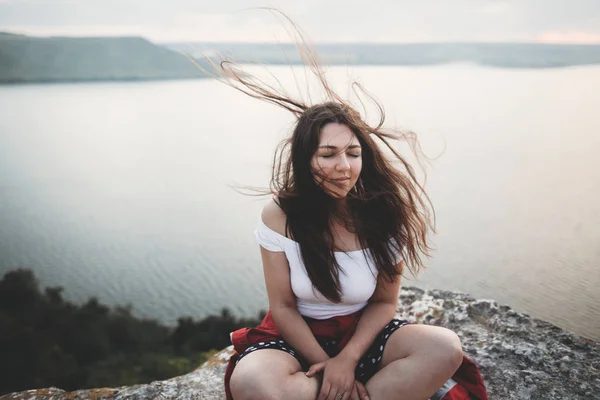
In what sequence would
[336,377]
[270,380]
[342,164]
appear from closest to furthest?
1. [270,380]
2. [336,377]
3. [342,164]

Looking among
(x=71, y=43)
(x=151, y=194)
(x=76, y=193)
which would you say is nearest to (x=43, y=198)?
(x=76, y=193)

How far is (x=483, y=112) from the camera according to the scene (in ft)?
87.9

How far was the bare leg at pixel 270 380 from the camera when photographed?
1883mm

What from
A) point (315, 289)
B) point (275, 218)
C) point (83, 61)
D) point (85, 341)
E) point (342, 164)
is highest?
point (83, 61)

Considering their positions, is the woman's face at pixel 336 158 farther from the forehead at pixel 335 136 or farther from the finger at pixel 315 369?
the finger at pixel 315 369

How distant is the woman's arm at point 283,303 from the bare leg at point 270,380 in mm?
121

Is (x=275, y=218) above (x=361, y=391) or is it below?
above

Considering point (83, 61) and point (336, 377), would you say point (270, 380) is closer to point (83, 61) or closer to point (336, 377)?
point (336, 377)

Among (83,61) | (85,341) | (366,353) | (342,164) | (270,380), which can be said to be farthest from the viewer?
(83,61)

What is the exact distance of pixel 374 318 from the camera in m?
2.24

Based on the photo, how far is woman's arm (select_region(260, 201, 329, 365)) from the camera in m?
2.14

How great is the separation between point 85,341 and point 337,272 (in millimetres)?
19101

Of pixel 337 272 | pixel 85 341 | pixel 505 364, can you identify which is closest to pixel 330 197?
pixel 337 272

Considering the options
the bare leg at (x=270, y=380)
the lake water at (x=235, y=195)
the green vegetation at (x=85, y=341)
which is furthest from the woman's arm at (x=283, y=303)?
the green vegetation at (x=85, y=341)
